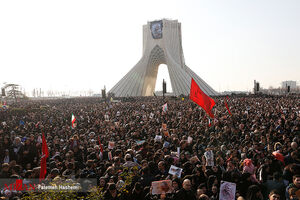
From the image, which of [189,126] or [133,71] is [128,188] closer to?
[189,126]

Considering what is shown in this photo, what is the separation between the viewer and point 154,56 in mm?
61500

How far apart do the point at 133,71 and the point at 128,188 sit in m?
55.8

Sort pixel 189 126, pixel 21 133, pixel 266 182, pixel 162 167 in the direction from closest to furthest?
pixel 266 182, pixel 162 167, pixel 189 126, pixel 21 133

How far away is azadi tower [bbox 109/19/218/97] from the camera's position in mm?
57281

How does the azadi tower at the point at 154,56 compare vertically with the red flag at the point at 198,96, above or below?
above

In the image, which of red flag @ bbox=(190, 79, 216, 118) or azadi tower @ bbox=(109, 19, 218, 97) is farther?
azadi tower @ bbox=(109, 19, 218, 97)

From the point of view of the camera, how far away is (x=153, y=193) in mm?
4648

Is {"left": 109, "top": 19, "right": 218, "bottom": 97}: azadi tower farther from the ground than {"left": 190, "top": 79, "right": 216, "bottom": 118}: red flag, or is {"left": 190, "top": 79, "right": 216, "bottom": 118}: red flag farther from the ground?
{"left": 109, "top": 19, "right": 218, "bottom": 97}: azadi tower

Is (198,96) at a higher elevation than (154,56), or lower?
lower

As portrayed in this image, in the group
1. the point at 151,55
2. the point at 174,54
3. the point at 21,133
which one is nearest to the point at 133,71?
the point at 151,55

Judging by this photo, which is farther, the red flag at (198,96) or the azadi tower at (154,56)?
the azadi tower at (154,56)

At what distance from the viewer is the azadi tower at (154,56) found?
188 feet

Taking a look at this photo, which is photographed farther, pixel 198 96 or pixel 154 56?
pixel 154 56

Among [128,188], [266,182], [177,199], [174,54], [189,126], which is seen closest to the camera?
[177,199]
